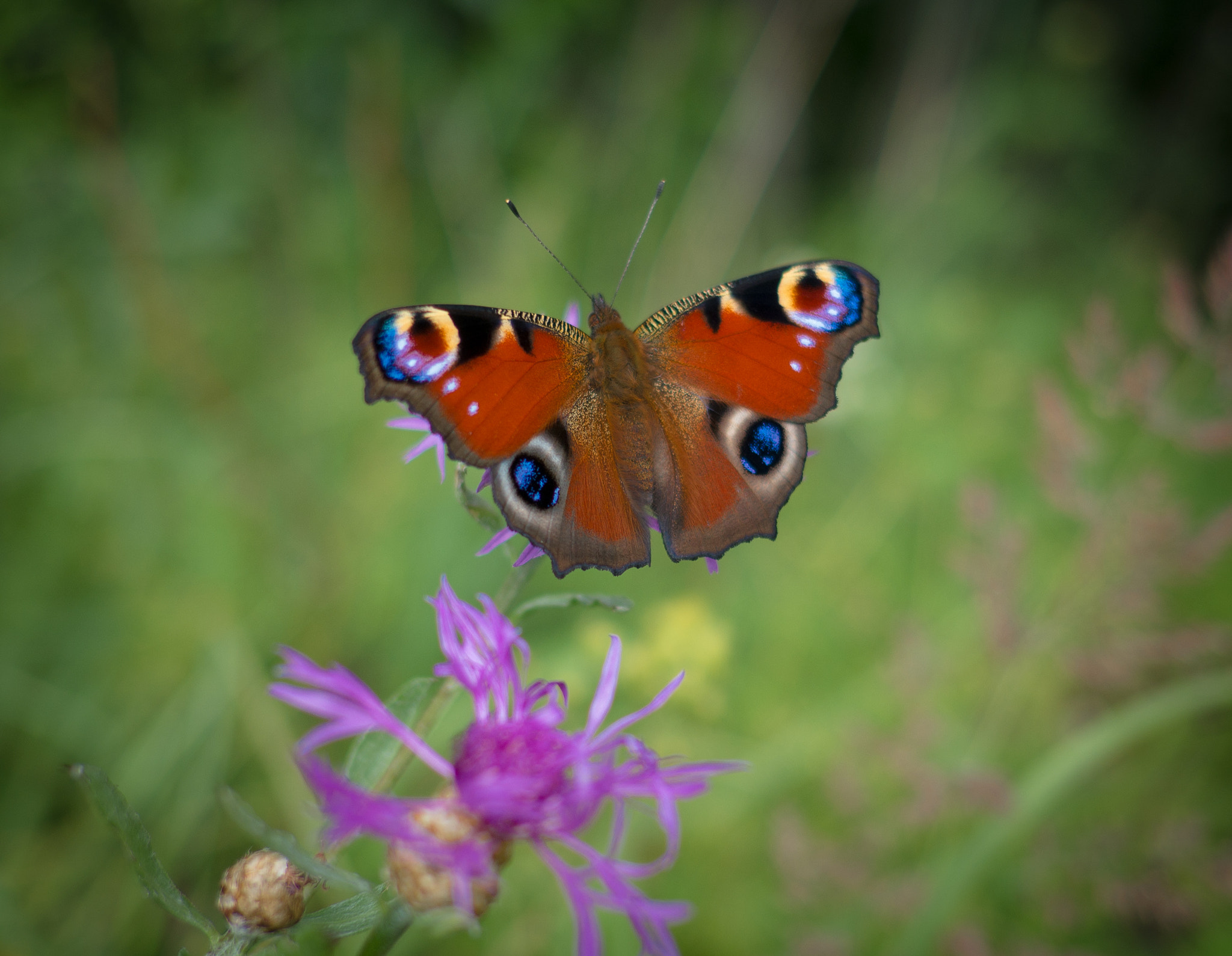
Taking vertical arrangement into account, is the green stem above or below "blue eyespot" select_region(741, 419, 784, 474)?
below

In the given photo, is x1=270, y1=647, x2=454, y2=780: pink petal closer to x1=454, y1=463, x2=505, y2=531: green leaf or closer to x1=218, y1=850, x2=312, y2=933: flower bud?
x1=218, y1=850, x2=312, y2=933: flower bud

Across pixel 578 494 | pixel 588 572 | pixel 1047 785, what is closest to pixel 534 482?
pixel 578 494

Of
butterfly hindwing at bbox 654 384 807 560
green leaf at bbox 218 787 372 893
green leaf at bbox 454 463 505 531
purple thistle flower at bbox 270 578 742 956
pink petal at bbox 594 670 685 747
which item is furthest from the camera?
butterfly hindwing at bbox 654 384 807 560

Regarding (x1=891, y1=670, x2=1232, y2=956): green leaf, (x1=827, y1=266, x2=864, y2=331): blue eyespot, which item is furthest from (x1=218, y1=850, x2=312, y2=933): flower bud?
(x1=891, y1=670, x2=1232, y2=956): green leaf

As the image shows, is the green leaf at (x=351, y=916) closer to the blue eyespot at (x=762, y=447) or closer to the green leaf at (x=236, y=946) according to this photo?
the green leaf at (x=236, y=946)

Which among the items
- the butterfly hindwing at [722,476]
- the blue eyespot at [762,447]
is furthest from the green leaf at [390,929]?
the blue eyespot at [762,447]
